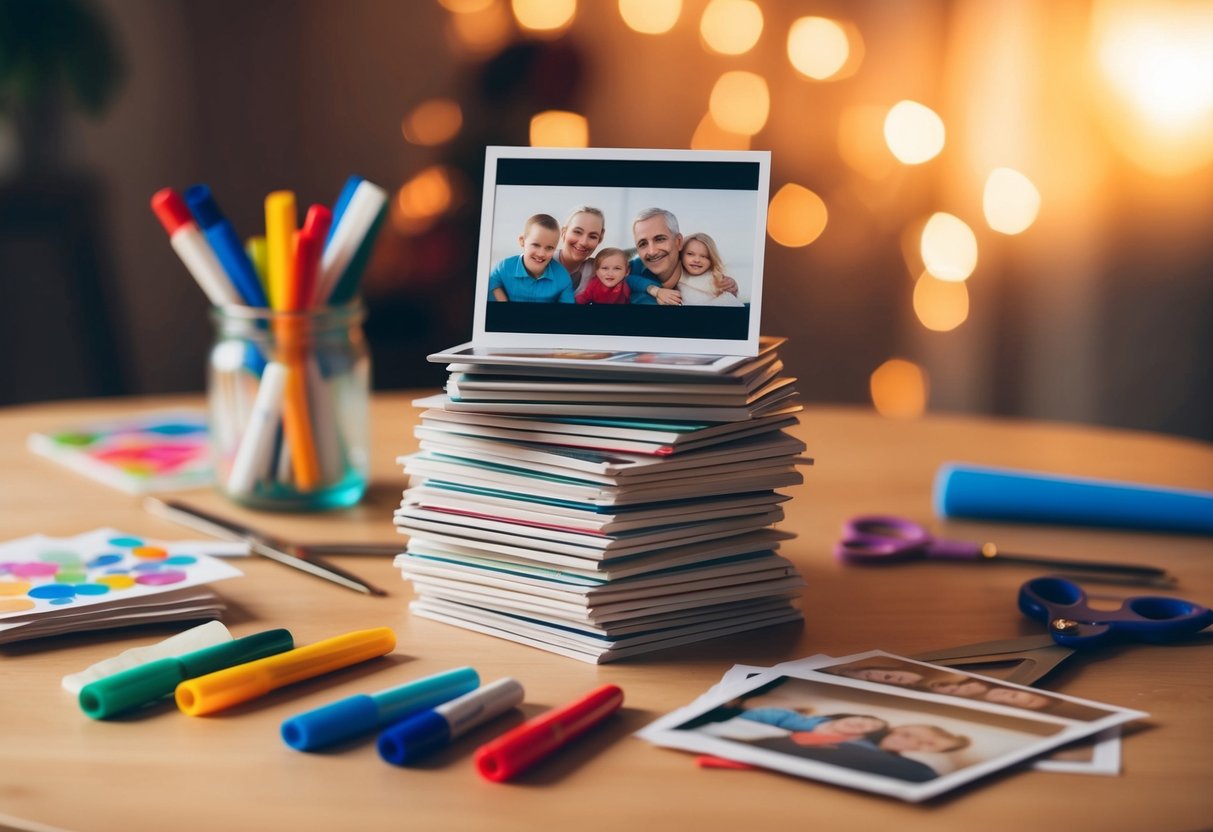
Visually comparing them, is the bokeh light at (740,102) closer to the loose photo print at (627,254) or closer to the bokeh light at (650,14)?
the bokeh light at (650,14)

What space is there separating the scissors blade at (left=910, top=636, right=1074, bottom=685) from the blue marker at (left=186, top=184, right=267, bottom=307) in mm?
622

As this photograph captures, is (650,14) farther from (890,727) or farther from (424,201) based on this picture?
(890,727)

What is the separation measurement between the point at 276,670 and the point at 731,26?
216 centimetres

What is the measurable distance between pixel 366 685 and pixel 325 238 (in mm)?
482

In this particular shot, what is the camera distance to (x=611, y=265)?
0.83 meters

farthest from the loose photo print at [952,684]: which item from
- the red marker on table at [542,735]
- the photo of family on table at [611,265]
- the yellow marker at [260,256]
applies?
the yellow marker at [260,256]

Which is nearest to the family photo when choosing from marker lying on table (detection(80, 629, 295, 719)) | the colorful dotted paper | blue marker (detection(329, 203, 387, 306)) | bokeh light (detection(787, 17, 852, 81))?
marker lying on table (detection(80, 629, 295, 719))

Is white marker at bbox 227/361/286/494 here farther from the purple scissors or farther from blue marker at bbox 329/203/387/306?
the purple scissors

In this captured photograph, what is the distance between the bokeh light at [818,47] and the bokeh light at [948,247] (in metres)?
0.37

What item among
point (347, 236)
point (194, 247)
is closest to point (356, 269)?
point (347, 236)

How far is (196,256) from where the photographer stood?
105 centimetres

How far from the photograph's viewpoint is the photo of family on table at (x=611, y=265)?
0.82 meters

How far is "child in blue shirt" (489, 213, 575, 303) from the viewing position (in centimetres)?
83

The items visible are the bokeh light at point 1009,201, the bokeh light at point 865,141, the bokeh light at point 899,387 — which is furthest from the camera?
the bokeh light at point 899,387
